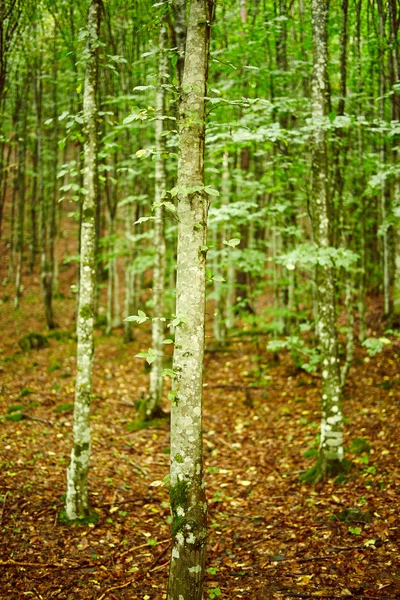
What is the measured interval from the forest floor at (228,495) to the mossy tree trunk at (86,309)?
46cm

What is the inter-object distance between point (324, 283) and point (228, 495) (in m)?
3.77

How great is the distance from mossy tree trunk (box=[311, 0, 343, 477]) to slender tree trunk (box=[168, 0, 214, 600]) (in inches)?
133

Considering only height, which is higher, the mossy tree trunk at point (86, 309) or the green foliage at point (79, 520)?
the mossy tree trunk at point (86, 309)

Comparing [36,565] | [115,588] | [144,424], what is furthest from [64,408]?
[115,588]

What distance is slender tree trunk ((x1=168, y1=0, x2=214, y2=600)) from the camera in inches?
129

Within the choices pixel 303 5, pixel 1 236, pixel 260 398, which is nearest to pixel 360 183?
pixel 303 5

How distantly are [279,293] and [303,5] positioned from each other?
8.21m

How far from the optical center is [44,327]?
17.8 meters

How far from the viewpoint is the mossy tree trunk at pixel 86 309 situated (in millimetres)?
5441

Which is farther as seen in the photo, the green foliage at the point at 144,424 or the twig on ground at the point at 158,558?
the green foliage at the point at 144,424

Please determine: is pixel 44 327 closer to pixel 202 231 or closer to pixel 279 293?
pixel 279 293

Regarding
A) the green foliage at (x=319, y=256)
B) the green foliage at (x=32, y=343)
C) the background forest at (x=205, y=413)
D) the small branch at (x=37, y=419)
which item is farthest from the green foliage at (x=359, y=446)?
the green foliage at (x=32, y=343)

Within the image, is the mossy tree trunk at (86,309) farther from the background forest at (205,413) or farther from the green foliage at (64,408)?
the green foliage at (64,408)

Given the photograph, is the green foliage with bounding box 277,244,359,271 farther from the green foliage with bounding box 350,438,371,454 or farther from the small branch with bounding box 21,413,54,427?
the small branch with bounding box 21,413,54,427
